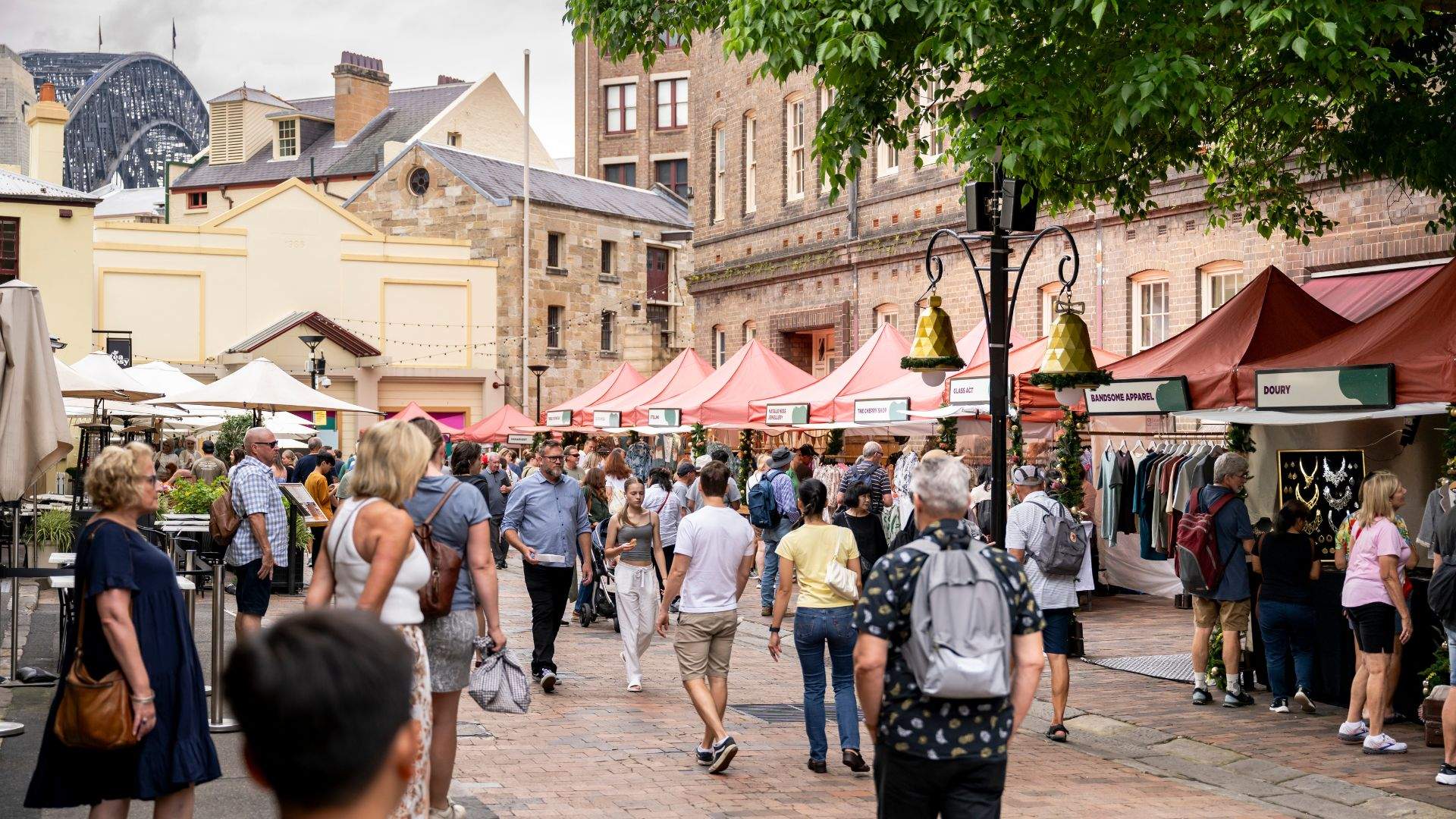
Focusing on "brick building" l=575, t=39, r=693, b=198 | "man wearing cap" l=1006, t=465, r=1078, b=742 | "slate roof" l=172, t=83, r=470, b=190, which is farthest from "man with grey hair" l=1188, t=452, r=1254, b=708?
"brick building" l=575, t=39, r=693, b=198

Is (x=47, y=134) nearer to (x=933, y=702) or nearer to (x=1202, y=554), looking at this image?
(x=1202, y=554)

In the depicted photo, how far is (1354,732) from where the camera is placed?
31.8 ft

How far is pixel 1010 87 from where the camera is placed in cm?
959

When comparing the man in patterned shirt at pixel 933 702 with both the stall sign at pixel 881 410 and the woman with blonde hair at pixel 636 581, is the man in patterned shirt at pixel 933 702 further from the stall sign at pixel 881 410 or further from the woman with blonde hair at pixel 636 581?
the stall sign at pixel 881 410

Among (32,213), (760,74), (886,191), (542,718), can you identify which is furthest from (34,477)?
(32,213)

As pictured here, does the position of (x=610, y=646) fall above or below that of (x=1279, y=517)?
below

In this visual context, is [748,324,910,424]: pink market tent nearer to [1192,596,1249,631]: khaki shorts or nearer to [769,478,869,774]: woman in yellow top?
[1192,596,1249,631]: khaki shorts

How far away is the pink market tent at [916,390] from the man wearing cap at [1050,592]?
254 inches

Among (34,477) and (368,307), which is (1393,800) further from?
(368,307)

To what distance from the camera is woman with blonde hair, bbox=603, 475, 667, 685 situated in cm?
1163

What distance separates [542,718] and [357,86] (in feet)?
170

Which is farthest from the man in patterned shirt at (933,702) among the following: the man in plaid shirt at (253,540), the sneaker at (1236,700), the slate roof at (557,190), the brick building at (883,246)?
the slate roof at (557,190)

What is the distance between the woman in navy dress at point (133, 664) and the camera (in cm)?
545

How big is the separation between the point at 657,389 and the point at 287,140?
40.0m
